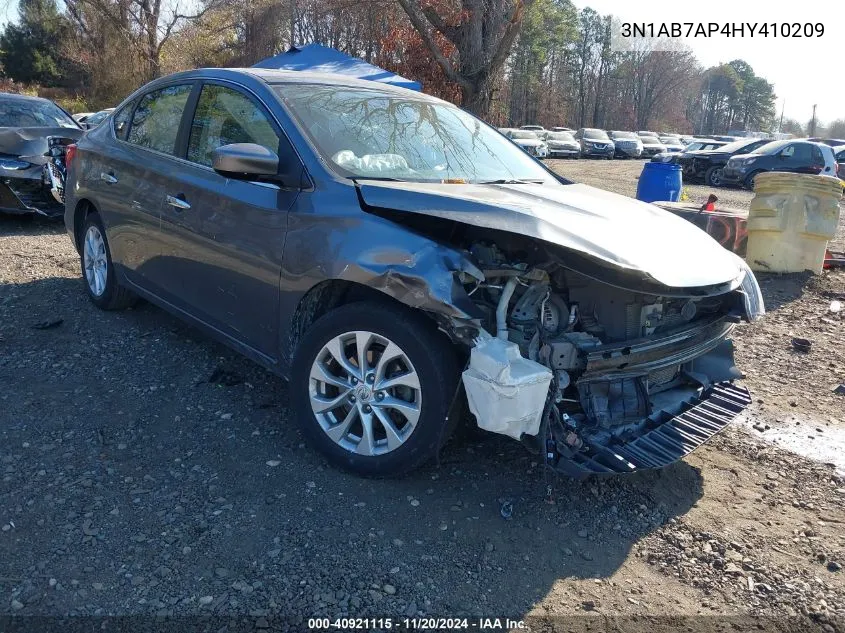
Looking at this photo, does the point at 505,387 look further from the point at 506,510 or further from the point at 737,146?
the point at 737,146

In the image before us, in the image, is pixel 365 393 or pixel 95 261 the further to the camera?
pixel 95 261

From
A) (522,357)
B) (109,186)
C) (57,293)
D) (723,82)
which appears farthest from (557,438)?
(723,82)

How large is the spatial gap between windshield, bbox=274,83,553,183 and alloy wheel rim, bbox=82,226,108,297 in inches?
86.6

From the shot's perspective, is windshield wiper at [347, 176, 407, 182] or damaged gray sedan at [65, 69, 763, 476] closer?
damaged gray sedan at [65, 69, 763, 476]

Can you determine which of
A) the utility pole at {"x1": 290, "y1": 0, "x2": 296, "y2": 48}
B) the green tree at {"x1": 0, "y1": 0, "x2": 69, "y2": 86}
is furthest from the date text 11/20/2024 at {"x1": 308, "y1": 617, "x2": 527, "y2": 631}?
the green tree at {"x1": 0, "y1": 0, "x2": 69, "y2": 86}

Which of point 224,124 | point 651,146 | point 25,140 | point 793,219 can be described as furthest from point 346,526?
point 651,146

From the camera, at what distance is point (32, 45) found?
43.1 meters

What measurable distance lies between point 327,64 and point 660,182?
577cm

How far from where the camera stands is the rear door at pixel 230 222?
3.50 m

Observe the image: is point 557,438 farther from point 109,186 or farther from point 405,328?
point 109,186

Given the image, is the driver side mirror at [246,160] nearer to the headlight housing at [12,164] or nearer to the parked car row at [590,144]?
the headlight housing at [12,164]

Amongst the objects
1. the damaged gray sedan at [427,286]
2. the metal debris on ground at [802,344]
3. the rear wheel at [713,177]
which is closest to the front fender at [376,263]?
the damaged gray sedan at [427,286]

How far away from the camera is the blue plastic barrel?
32.3ft

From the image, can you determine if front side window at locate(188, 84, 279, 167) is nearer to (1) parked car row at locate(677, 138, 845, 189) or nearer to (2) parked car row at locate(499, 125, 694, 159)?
(1) parked car row at locate(677, 138, 845, 189)
